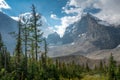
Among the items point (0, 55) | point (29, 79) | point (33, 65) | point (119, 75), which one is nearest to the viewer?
point (29, 79)

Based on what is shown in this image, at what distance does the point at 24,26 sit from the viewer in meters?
49.3

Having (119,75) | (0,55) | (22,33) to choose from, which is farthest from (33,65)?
(119,75)

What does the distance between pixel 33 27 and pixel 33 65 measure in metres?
7.00

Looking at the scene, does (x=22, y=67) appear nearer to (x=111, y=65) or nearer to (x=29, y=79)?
(x=29, y=79)

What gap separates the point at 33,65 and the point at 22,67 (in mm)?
4850

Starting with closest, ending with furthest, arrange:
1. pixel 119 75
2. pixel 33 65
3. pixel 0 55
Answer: pixel 33 65 < pixel 0 55 < pixel 119 75

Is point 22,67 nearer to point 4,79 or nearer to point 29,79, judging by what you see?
point 29,79

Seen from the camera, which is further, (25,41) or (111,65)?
(111,65)

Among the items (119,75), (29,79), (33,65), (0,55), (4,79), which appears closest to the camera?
(4,79)

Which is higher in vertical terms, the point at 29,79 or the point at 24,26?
the point at 24,26

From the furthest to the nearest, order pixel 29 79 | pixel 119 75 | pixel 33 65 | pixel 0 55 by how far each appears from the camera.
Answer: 1. pixel 119 75
2. pixel 0 55
3. pixel 33 65
4. pixel 29 79

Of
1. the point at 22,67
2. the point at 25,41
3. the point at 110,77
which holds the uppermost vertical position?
the point at 25,41

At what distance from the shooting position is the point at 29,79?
145ft

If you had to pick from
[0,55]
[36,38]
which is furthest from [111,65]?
[36,38]
